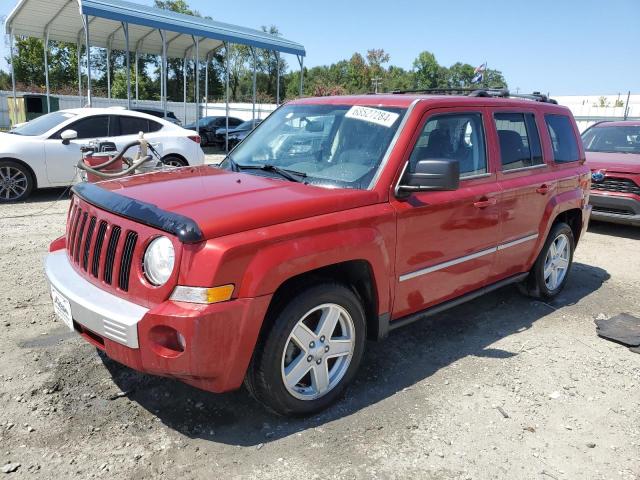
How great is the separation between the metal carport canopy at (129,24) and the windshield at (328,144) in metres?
12.6

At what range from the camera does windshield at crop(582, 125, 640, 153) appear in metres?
9.25

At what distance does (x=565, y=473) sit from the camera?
275cm

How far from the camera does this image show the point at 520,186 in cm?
431

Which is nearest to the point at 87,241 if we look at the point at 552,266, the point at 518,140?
the point at 518,140

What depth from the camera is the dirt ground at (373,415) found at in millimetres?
2725

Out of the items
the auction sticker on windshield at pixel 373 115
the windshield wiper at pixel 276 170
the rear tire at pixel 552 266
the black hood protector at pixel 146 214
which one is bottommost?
the rear tire at pixel 552 266

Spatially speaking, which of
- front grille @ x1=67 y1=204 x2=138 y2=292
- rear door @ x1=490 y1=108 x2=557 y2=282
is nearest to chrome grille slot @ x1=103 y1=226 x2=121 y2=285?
front grille @ x1=67 y1=204 x2=138 y2=292

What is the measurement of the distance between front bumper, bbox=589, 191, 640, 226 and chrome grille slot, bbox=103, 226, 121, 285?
779 cm

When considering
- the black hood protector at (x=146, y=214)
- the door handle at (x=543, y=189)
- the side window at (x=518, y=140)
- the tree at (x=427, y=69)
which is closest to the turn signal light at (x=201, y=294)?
the black hood protector at (x=146, y=214)

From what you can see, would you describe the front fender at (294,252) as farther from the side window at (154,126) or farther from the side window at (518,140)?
the side window at (154,126)

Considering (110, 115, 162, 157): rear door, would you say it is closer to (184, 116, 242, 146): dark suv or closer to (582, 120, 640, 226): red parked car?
(582, 120, 640, 226): red parked car

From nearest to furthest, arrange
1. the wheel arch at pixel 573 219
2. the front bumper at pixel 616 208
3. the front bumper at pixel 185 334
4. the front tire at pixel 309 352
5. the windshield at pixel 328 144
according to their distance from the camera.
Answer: the front bumper at pixel 185 334 < the front tire at pixel 309 352 < the windshield at pixel 328 144 < the wheel arch at pixel 573 219 < the front bumper at pixel 616 208

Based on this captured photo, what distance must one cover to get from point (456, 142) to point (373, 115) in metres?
0.69

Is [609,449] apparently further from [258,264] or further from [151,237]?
[151,237]
